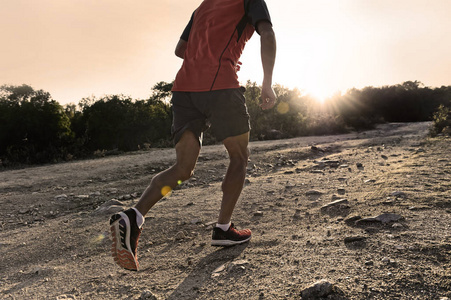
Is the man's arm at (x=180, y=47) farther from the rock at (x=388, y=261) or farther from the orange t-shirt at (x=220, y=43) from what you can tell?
the rock at (x=388, y=261)

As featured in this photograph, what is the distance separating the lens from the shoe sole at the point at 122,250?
188 cm

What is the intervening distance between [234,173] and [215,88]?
59 centimetres

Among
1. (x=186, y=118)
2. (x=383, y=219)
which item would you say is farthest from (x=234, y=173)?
(x=383, y=219)

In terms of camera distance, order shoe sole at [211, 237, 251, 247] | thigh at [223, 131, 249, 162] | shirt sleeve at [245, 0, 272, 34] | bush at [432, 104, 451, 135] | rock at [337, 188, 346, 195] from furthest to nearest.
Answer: bush at [432, 104, 451, 135] < rock at [337, 188, 346, 195] < shoe sole at [211, 237, 251, 247] < thigh at [223, 131, 249, 162] < shirt sleeve at [245, 0, 272, 34]

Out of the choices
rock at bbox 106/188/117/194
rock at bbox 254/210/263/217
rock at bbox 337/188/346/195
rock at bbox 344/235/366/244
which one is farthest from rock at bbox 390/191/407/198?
rock at bbox 106/188/117/194

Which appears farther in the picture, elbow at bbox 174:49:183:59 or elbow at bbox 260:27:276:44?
elbow at bbox 174:49:183:59

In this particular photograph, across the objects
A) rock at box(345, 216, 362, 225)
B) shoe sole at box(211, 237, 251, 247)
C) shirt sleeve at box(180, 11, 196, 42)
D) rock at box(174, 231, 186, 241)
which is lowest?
rock at box(174, 231, 186, 241)

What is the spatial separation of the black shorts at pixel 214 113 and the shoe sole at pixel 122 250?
24.6 inches

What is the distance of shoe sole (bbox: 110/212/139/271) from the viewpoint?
6.16 ft

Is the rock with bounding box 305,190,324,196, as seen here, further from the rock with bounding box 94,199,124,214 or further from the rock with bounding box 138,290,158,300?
the rock with bounding box 138,290,158,300

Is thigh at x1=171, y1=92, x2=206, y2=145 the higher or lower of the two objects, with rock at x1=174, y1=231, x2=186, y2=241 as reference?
higher

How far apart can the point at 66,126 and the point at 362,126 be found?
1341 cm

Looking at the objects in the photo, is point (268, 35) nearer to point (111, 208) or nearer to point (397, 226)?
point (397, 226)

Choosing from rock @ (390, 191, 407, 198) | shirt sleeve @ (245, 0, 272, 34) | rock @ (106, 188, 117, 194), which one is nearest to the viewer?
shirt sleeve @ (245, 0, 272, 34)
